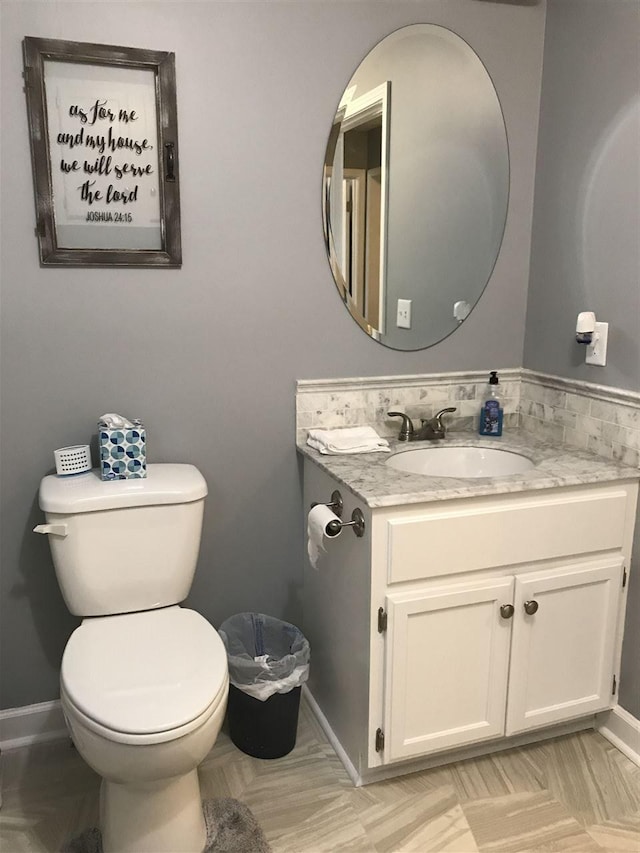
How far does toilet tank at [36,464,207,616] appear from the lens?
1771 millimetres

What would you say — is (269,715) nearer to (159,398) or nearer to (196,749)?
(196,749)

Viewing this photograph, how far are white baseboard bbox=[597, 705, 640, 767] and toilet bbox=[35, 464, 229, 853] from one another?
46.9 inches

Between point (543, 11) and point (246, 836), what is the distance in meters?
2.46

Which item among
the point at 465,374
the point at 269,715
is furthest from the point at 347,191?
the point at 269,715

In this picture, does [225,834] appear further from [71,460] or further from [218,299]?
[218,299]

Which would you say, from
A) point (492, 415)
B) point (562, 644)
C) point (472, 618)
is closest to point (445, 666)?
point (472, 618)

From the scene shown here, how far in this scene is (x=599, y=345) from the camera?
2.01 m

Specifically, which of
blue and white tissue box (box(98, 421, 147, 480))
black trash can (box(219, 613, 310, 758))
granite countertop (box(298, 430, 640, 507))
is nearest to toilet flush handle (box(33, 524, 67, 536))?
blue and white tissue box (box(98, 421, 147, 480))

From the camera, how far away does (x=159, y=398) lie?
2.01m

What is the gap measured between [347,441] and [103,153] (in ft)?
3.34

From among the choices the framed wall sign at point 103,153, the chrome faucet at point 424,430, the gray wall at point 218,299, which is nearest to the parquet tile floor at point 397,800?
the gray wall at point 218,299

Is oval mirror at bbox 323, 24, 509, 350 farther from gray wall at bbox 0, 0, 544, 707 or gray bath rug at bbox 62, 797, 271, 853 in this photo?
gray bath rug at bbox 62, 797, 271, 853

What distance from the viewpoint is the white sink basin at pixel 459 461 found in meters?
2.12

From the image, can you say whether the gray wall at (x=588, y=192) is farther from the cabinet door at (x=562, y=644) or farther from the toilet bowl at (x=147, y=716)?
the toilet bowl at (x=147, y=716)
